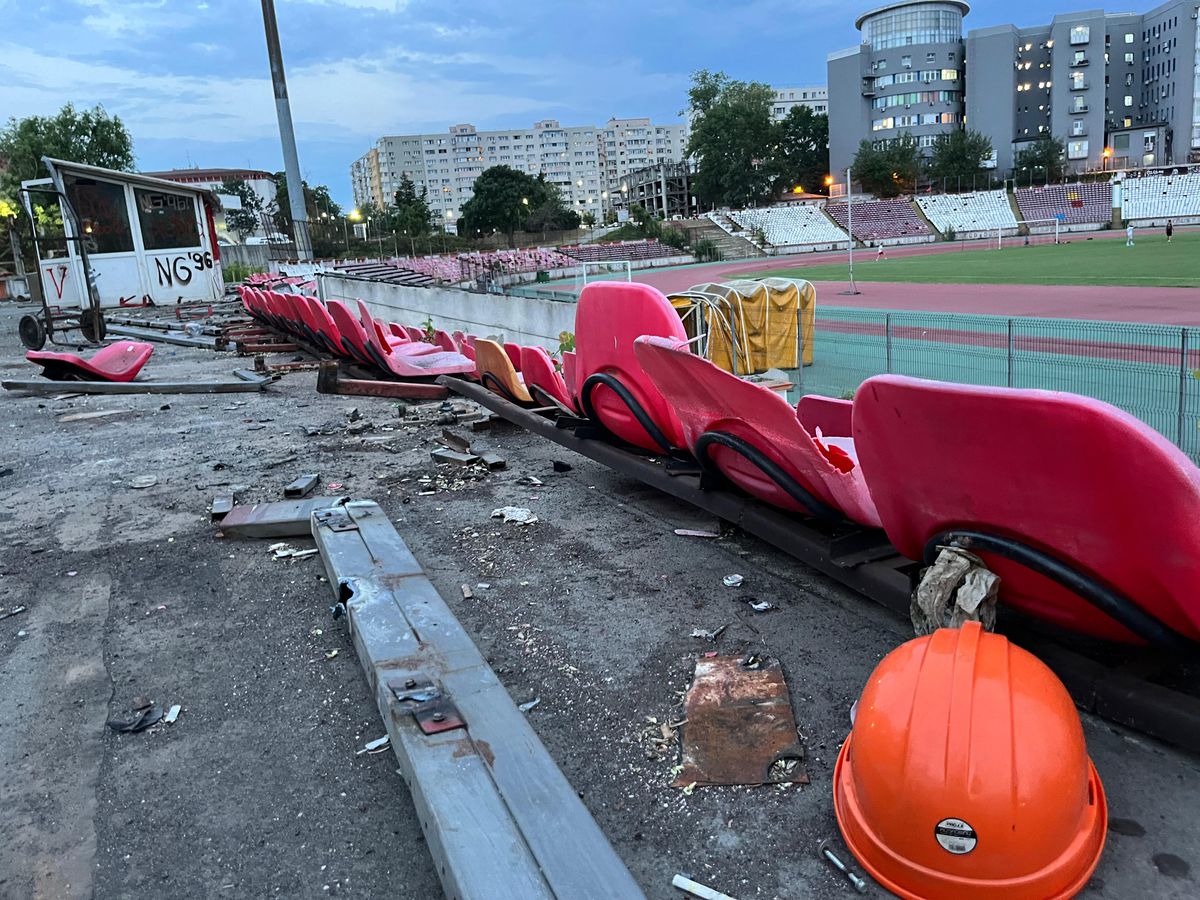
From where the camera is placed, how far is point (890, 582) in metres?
3.16

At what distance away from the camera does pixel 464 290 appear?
18453 mm

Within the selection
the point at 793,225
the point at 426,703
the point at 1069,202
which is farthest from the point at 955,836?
the point at 1069,202

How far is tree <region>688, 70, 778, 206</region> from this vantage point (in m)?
105

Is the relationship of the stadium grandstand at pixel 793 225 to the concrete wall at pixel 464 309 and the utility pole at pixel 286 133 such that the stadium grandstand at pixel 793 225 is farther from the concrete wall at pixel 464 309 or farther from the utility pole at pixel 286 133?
the concrete wall at pixel 464 309

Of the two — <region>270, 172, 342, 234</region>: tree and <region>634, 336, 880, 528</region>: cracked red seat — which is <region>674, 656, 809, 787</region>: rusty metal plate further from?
<region>270, 172, 342, 234</region>: tree

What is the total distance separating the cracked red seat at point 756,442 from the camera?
3.42 m

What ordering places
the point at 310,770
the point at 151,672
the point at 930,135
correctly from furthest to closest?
the point at 930,135, the point at 151,672, the point at 310,770

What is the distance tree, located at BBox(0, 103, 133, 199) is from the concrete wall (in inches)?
1751

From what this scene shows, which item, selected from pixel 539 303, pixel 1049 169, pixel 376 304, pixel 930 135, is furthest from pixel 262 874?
pixel 930 135

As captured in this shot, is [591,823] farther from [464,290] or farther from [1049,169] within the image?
[1049,169]

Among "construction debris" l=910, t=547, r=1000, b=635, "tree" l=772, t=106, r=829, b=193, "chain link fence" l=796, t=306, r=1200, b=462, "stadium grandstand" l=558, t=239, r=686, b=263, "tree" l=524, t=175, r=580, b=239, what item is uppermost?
"tree" l=772, t=106, r=829, b=193

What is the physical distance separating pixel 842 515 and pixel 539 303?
1148cm

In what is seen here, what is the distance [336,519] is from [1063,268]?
36134 mm

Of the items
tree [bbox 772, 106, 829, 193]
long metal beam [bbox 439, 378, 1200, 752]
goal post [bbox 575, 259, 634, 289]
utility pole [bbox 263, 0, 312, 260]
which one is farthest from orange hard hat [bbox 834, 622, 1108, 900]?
tree [bbox 772, 106, 829, 193]
